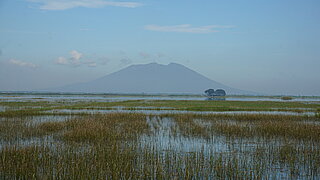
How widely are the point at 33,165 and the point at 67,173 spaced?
1211 mm

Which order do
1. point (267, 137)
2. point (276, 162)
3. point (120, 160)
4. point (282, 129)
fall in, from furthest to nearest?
point (282, 129)
point (267, 137)
point (276, 162)
point (120, 160)

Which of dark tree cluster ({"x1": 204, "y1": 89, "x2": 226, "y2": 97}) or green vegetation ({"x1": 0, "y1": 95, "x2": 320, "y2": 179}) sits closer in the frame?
green vegetation ({"x1": 0, "y1": 95, "x2": 320, "y2": 179})

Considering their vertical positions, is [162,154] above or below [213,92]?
below

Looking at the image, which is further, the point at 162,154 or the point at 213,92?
the point at 213,92

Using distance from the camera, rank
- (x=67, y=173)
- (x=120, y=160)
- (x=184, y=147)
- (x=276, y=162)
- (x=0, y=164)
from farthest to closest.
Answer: (x=184, y=147), (x=276, y=162), (x=120, y=160), (x=0, y=164), (x=67, y=173)

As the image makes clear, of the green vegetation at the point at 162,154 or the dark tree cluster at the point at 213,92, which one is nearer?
the green vegetation at the point at 162,154

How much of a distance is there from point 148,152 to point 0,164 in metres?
5.07

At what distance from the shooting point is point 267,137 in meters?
15.8

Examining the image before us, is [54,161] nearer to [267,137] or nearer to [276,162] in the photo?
[276,162]

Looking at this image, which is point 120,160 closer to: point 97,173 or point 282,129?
point 97,173

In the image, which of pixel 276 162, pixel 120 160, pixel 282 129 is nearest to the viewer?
pixel 120 160

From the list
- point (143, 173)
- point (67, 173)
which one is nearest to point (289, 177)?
point (143, 173)

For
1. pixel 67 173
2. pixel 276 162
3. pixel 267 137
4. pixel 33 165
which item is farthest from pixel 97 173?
pixel 267 137

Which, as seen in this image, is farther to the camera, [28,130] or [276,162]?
[28,130]
